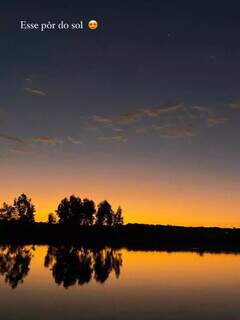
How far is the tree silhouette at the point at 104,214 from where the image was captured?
606 feet

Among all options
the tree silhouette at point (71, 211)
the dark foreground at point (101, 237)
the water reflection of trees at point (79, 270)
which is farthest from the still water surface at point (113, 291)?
the tree silhouette at point (71, 211)

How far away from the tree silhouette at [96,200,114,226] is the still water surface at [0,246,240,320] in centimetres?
11891

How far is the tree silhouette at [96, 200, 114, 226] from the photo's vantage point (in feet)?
606

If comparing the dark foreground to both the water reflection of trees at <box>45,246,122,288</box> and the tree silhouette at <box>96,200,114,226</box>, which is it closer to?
the tree silhouette at <box>96,200,114,226</box>

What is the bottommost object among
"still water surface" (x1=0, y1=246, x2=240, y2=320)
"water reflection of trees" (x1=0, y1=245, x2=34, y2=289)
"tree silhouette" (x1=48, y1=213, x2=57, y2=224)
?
"still water surface" (x1=0, y1=246, x2=240, y2=320)

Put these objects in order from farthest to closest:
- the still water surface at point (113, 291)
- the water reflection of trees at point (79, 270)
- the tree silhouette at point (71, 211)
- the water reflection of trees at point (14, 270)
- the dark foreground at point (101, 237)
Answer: the tree silhouette at point (71, 211), the dark foreground at point (101, 237), the water reflection of trees at point (79, 270), the water reflection of trees at point (14, 270), the still water surface at point (113, 291)

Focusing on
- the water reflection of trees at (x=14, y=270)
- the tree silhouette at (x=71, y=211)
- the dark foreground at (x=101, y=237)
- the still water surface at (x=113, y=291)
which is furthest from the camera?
the tree silhouette at (x=71, y=211)

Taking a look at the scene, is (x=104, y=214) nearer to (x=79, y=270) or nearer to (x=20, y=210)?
(x=20, y=210)

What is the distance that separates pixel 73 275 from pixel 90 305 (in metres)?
18.1

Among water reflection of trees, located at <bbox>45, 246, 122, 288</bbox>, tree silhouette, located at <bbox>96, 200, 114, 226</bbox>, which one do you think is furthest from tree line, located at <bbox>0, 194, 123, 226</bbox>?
water reflection of trees, located at <bbox>45, 246, 122, 288</bbox>

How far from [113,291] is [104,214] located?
14570 cm

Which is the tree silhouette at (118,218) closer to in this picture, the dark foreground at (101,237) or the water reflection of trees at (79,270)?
the dark foreground at (101,237)

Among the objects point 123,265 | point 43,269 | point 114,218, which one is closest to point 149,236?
point 114,218

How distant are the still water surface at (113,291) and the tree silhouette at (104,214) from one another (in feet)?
390
